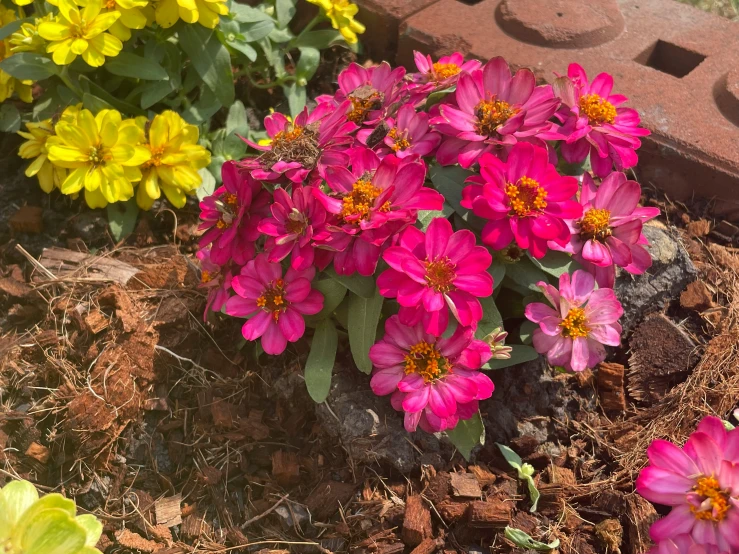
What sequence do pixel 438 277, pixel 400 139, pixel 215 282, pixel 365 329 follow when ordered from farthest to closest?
pixel 215 282, pixel 400 139, pixel 365 329, pixel 438 277

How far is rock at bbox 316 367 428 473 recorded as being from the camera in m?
1.57

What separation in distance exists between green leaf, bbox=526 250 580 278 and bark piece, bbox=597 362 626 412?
0.38 metres

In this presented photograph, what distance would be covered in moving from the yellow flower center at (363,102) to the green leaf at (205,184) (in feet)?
2.15

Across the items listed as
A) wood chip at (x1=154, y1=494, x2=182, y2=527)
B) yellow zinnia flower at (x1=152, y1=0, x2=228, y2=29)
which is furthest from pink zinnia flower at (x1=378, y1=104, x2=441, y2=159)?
wood chip at (x1=154, y1=494, x2=182, y2=527)

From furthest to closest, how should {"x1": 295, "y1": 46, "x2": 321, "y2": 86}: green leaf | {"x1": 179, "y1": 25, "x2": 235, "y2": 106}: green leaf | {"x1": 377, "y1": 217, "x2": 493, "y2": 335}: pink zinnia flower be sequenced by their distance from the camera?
{"x1": 295, "y1": 46, "x2": 321, "y2": 86}: green leaf
{"x1": 179, "y1": 25, "x2": 235, "y2": 106}: green leaf
{"x1": 377, "y1": 217, "x2": 493, "y2": 335}: pink zinnia flower

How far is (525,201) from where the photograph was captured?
1.39m

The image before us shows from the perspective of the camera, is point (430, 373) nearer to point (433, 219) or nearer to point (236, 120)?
point (433, 219)

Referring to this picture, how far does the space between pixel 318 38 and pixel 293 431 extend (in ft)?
4.58

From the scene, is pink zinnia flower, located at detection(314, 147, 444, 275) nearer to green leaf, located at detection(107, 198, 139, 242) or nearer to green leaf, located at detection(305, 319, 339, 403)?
green leaf, located at detection(305, 319, 339, 403)

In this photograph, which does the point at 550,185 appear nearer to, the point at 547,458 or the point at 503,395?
the point at 503,395

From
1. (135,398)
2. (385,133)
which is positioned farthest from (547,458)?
(135,398)

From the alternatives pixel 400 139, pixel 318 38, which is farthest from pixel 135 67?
pixel 400 139

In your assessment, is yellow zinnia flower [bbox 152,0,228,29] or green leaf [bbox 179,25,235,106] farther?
green leaf [bbox 179,25,235,106]

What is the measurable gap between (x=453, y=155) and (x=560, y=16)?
1224 millimetres
